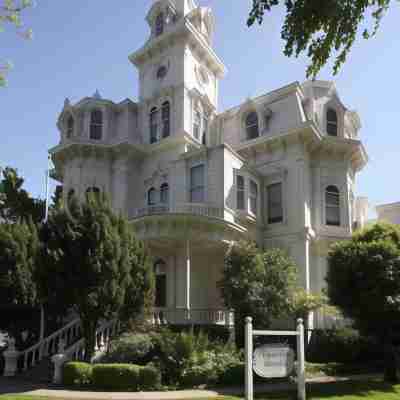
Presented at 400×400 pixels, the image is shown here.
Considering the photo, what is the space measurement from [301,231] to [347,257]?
27.1 feet

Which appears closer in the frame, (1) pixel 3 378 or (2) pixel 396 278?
(2) pixel 396 278

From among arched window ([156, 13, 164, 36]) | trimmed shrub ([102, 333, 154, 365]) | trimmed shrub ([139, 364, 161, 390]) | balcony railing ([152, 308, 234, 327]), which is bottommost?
trimmed shrub ([139, 364, 161, 390])

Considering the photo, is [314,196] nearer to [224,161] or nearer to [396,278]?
[224,161]

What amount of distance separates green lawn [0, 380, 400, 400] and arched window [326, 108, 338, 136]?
16263 millimetres

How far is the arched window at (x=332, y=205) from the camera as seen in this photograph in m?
27.3

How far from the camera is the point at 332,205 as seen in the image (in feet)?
90.1

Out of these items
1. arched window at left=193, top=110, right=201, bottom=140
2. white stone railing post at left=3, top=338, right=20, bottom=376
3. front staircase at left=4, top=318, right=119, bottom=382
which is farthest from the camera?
arched window at left=193, top=110, right=201, bottom=140

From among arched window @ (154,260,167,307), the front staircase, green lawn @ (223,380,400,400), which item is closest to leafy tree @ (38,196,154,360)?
the front staircase

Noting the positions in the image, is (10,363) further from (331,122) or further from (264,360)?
(331,122)

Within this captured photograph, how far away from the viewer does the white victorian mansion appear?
79.4 feet

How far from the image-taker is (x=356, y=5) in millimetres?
8422

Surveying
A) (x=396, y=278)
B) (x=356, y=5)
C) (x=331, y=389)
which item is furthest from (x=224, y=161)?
(x=356, y=5)

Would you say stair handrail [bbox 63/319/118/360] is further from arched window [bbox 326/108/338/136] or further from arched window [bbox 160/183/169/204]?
arched window [bbox 326/108/338/136]

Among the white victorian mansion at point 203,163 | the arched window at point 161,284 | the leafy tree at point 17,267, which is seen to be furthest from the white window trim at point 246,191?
the leafy tree at point 17,267
